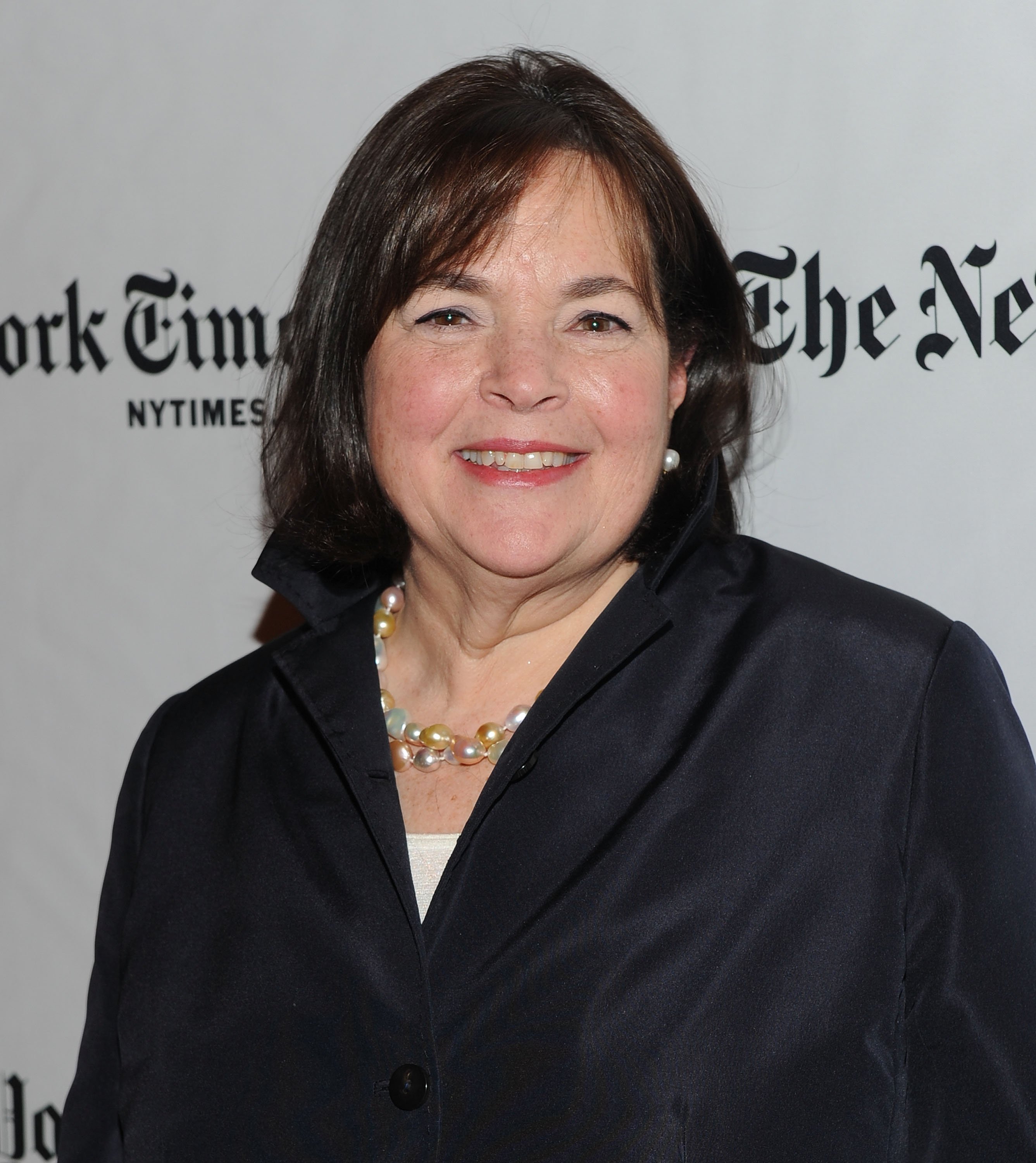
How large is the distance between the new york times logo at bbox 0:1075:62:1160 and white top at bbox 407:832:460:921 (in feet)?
2.95

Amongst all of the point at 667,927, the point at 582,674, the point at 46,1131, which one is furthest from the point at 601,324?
the point at 46,1131

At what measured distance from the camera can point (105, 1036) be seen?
141 centimetres

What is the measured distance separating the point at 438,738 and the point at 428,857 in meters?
0.13

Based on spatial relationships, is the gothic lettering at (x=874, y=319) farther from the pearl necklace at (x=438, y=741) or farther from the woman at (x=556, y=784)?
the pearl necklace at (x=438, y=741)

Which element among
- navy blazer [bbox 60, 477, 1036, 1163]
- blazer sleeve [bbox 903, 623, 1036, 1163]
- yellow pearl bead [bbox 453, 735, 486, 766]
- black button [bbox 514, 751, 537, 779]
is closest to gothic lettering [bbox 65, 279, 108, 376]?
navy blazer [bbox 60, 477, 1036, 1163]

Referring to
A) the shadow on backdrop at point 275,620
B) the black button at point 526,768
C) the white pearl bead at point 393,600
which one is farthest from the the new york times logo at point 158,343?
the black button at point 526,768

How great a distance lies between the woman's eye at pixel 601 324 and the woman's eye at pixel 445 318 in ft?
0.35

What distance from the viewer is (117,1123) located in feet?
4.70

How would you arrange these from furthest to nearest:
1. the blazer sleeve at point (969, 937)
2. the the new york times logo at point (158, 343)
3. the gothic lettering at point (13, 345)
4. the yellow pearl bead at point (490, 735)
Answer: the gothic lettering at point (13, 345), the the new york times logo at point (158, 343), the yellow pearl bead at point (490, 735), the blazer sleeve at point (969, 937)

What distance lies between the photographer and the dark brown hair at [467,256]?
1193mm

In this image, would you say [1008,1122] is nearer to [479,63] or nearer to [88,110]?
[479,63]

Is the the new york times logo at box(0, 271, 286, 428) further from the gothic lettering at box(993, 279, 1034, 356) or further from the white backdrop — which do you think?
the gothic lettering at box(993, 279, 1034, 356)

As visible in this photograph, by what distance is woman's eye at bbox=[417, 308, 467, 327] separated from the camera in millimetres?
1195

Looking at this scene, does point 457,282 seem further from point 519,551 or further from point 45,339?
point 45,339
